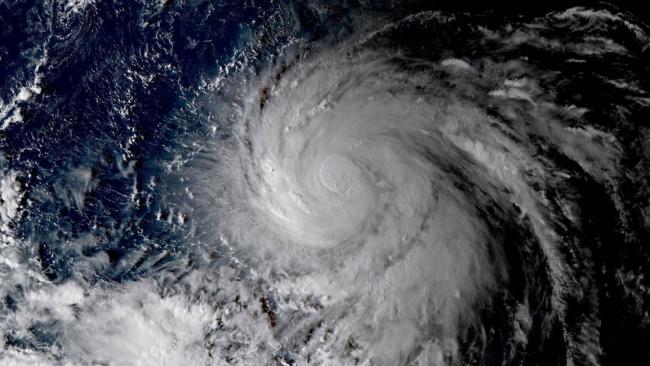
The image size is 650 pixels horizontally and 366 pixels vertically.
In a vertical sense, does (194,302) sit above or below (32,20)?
below

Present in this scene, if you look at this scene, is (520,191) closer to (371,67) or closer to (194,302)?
(371,67)

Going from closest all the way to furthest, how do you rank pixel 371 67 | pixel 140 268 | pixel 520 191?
pixel 520 191
pixel 371 67
pixel 140 268

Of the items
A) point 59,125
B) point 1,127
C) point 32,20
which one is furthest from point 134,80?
point 1,127

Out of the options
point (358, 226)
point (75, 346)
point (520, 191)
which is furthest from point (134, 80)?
point (520, 191)

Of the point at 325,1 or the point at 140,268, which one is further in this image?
the point at 140,268

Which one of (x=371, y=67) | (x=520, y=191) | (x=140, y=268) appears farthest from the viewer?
(x=140, y=268)

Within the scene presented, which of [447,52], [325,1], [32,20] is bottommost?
[447,52]

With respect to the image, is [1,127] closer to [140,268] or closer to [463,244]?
[140,268]
